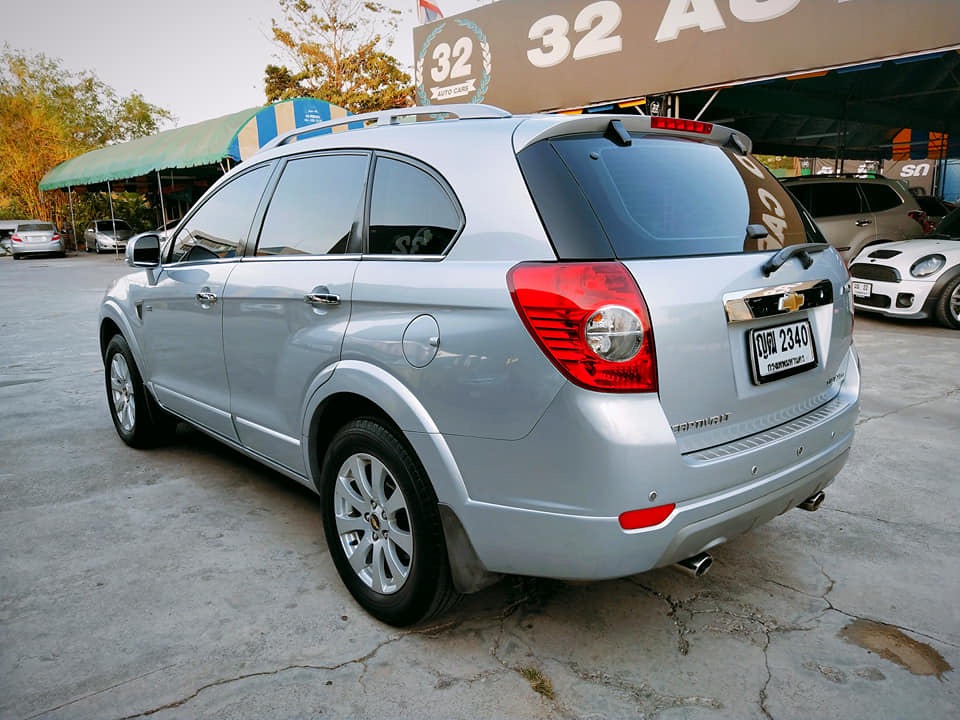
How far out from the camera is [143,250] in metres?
4.14

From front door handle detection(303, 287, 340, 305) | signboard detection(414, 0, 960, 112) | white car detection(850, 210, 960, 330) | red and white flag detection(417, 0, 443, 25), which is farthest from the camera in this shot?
red and white flag detection(417, 0, 443, 25)

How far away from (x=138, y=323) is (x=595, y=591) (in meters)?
3.04

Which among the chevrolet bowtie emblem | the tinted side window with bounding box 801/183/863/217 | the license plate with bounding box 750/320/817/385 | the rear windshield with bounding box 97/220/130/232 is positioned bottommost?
the license plate with bounding box 750/320/817/385

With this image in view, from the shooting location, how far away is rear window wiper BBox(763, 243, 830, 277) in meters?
2.27

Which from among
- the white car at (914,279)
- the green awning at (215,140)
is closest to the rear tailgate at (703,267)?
the white car at (914,279)

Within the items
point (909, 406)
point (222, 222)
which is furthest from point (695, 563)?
point (909, 406)

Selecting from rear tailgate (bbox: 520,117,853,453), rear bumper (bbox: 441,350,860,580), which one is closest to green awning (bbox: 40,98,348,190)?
rear tailgate (bbox: 520,117,853,453)

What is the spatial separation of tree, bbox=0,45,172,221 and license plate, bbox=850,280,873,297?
42.4 m

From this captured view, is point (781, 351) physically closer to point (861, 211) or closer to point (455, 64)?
point (861, 211)

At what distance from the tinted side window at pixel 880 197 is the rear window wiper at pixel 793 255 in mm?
9352

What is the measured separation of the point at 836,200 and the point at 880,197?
661mm

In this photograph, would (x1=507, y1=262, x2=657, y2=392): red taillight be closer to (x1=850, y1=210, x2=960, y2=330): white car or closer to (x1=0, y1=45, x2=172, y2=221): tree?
(x1=850, y1=210, x2=960, y2=330): white car

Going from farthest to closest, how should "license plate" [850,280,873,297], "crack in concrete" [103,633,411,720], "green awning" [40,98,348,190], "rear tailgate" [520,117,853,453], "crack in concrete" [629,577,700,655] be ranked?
"green awning" [40,98,348,190], "license plate" [850,280,873,297], "crack in concrete" [629,577,700,655], "crack in concrete" [103,633,411,720], "rear tailgate" [520,117,853,453]

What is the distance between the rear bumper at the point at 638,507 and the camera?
75.3 inches
